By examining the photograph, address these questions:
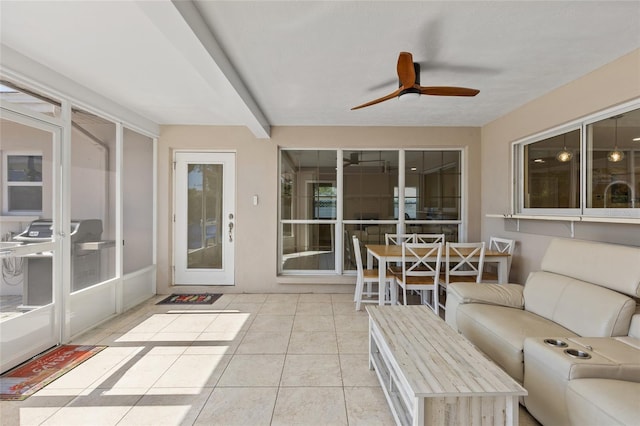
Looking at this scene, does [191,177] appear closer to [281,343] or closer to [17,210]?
[17,210]

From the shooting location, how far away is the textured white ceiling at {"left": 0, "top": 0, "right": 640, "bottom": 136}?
1.83 metres

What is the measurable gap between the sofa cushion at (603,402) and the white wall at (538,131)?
154 centimetres

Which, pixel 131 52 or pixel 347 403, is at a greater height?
pixel 131 52

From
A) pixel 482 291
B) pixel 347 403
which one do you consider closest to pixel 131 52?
pixel 347 403

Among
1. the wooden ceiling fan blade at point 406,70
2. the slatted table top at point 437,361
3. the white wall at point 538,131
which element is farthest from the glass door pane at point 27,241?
the white wall at point 538,131

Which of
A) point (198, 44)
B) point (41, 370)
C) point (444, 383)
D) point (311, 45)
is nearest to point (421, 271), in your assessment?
point (444, 383)

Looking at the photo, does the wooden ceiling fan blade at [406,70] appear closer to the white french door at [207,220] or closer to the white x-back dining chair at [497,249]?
the white x-back dining chair at [497,249]

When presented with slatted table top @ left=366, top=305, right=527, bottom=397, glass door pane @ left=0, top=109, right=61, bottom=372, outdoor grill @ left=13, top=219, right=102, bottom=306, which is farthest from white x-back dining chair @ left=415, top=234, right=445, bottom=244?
glass door pane @ left=0, top=109, right=61, bottom=372

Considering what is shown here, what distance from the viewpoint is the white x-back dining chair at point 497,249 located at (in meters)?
3.48

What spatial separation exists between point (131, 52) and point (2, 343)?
2.53m

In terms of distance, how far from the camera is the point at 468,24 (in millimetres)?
1971

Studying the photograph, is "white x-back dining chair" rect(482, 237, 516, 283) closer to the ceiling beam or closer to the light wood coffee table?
the light wood coffee table

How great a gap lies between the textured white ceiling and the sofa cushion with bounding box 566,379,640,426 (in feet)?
7.11

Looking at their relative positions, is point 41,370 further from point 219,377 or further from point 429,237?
point 429,237
